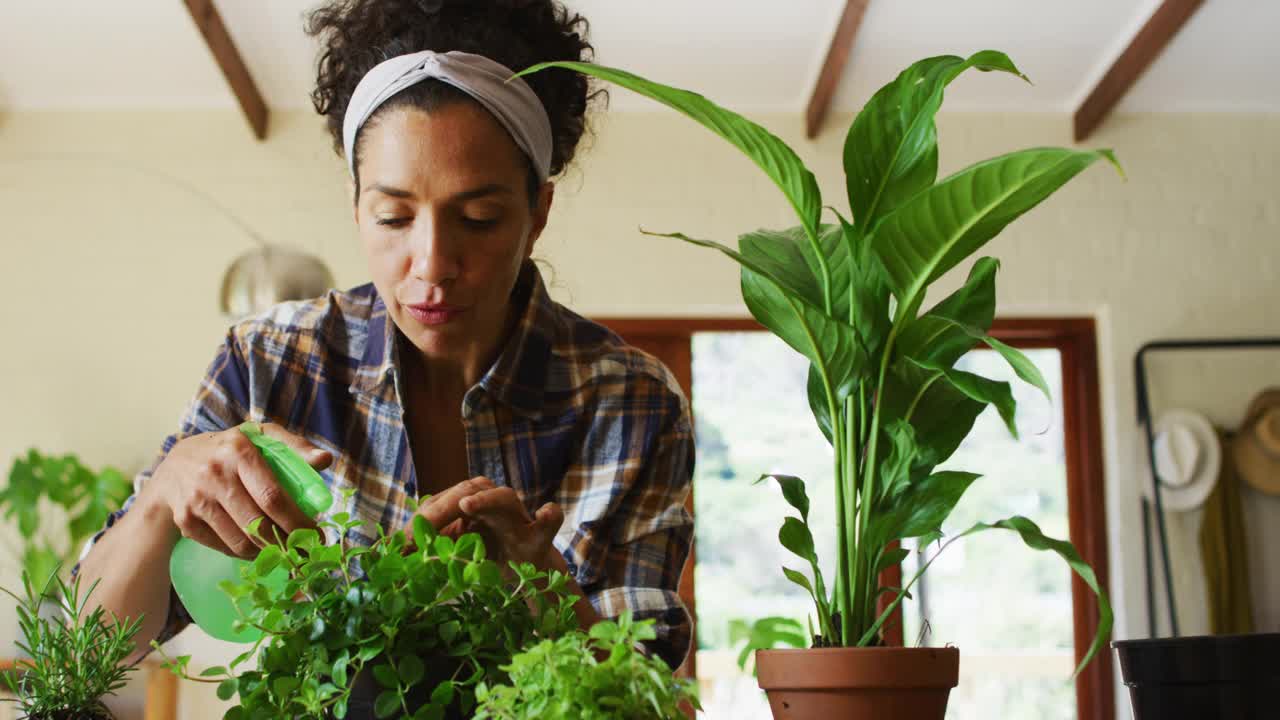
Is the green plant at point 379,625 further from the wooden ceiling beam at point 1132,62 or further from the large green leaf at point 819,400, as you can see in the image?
the wooden ceiling beam at point 1132,62

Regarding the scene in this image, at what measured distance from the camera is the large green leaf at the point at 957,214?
2.47ft

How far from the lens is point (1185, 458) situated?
4879 millimetres

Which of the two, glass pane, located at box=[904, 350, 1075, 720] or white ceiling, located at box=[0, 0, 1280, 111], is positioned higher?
white ceiling, located at box=[0, 0, 1280, 111]

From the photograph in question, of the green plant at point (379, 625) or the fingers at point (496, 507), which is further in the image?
the fingers at point (496, 507)

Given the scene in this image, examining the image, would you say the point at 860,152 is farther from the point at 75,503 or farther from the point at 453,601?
the point at 75,503

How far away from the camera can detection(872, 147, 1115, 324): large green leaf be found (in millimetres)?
752

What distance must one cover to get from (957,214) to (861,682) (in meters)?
0.29

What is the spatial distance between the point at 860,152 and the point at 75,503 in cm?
431

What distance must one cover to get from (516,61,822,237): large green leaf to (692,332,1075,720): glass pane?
4260 millimetres

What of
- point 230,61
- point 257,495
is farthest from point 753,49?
point 257,495

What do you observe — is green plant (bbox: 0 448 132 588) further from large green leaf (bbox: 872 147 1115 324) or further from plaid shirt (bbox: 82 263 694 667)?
large green leaf (bbox: 872 147 1115 324)

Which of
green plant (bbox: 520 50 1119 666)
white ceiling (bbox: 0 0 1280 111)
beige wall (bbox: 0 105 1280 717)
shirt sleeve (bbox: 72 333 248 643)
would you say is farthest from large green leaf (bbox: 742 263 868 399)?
beige wall (bbox: 0 105 1280 717)

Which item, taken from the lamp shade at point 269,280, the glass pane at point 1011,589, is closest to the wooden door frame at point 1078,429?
the glass pane at point 1011,589

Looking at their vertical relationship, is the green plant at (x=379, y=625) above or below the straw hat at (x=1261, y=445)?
below
